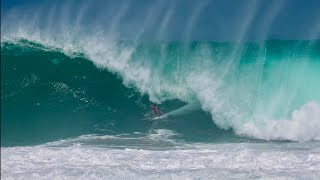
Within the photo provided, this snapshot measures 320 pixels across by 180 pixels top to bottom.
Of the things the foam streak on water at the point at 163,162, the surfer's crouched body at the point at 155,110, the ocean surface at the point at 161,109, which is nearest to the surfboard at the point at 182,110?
the ocean surface at the point at 161,109

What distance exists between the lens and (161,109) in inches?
645

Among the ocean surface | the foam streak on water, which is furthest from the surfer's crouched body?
the foam streak on water

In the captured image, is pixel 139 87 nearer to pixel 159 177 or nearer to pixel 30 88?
pixel 30 88

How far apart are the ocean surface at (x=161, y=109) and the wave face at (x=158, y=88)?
1.4 inches

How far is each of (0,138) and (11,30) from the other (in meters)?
5.92

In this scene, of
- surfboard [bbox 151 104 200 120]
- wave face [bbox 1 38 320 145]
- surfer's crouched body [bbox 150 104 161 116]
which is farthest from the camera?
surfer's crouched body [bbox 150 104 161 116]

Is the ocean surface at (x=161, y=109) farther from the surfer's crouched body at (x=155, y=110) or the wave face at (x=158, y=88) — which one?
the surfer's crouched body at (x=155, y=110)

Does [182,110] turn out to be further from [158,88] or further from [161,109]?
[158,88]

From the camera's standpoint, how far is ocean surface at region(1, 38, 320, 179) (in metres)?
10.2

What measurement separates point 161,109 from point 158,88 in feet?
3.66

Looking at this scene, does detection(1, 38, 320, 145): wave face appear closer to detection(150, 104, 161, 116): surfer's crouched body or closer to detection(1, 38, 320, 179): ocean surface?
detection(1, 38, 320, 179): ocean surface

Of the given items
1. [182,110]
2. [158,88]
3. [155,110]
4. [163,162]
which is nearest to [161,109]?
[155,110]

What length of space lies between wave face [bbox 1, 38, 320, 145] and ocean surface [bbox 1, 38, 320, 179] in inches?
1.4

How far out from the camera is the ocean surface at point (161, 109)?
10.2 meters
